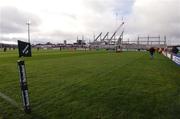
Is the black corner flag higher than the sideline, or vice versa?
the black corner flag

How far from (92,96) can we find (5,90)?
3643 mm

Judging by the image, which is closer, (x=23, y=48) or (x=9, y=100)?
(x=23, y=48)

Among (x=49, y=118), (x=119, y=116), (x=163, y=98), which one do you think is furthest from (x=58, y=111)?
(x=163, y=98)

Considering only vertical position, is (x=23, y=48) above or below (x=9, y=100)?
above

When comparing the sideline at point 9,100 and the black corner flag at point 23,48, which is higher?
the black corner flag at point 23,48

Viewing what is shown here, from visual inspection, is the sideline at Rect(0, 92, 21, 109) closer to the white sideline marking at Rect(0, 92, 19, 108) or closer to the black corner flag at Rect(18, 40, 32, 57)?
the white sideline marking at Rect(0, 92, 19, 108)

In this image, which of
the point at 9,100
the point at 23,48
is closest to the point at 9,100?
the point at 9,100

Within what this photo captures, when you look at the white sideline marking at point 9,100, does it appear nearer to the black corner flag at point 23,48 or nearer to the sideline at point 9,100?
the sideline at point 9,100

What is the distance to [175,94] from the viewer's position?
9953mm

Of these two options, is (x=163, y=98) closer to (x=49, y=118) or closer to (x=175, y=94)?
(x=175, y=94)

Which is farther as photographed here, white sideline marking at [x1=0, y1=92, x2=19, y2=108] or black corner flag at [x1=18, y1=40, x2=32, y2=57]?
white sideline marking at [x1=0, y1=92, x2=19, y2=108]

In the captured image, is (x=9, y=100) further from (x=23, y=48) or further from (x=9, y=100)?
(x=23, y=48)

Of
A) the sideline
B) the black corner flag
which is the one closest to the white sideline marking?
the sideline

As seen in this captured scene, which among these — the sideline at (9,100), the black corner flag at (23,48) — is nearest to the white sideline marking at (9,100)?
the sideline at (9,100)
